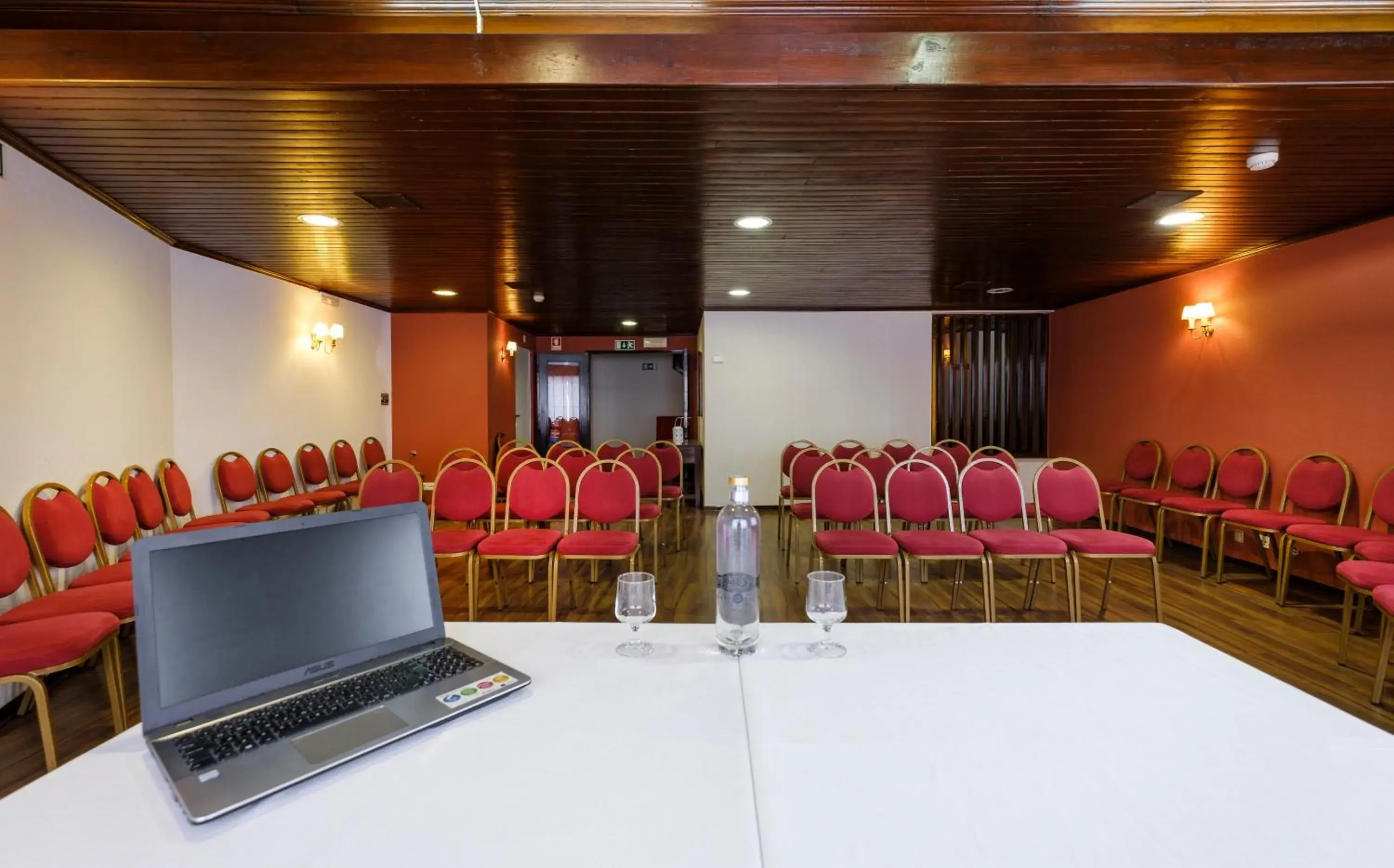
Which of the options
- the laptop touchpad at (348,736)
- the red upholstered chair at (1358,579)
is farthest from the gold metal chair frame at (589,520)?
the red upholstered chair at (1358,579)

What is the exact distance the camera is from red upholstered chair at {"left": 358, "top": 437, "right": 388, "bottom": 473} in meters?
6.87

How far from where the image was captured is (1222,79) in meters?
2.28

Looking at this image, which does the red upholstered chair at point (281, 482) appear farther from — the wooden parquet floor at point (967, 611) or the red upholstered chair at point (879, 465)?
the red upholstered chair at point (879, 465)

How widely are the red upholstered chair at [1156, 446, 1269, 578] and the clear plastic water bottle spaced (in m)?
4.69

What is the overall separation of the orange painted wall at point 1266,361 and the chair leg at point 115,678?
20.9 ft

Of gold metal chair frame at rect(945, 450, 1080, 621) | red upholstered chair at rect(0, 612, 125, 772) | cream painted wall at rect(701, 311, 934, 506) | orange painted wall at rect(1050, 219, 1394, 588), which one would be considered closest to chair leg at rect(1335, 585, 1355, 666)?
gold metal chair frame at rect(945, 450, 1080, 621)

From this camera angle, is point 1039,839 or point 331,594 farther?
point 331,594

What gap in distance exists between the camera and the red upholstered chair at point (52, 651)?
1.96 m

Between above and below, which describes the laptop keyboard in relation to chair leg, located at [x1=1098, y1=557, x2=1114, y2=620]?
above

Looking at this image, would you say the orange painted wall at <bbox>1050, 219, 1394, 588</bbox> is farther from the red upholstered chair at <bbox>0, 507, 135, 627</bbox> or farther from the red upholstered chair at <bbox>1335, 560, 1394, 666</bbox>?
the red upholstered chair at <bbox>0, 507, 135, 627</bbox>

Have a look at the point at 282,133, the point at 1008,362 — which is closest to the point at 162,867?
the point at 282,133

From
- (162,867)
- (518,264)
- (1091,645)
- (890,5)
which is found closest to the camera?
(162,867)

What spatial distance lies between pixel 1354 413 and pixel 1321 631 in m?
1.62

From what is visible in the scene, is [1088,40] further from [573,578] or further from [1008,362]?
[1008,362]
